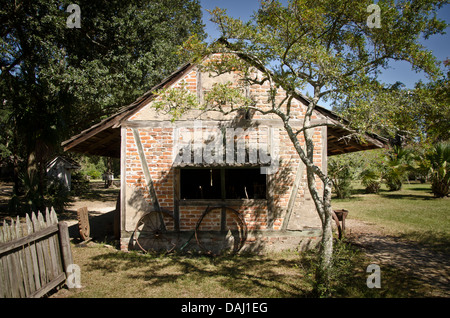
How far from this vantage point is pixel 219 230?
7027mm

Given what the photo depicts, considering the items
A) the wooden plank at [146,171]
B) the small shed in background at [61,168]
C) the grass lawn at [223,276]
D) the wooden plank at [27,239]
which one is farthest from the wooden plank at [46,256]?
the small shed in background at [61,168]

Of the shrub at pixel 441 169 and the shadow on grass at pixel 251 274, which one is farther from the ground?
the shrub at pixel 441 169

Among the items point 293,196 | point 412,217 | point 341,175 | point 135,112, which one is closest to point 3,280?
point 135,112

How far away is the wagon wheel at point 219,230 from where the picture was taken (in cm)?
699

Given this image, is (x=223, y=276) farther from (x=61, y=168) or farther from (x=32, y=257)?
(x=61, y=168)

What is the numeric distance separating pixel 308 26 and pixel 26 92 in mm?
11635

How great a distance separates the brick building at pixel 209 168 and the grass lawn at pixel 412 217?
388 centimetres

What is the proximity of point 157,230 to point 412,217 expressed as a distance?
10.4 m

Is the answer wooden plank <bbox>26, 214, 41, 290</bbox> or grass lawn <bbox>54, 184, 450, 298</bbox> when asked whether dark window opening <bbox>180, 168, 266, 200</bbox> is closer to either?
grass lawn <bbox>54, 184, 450, 298</bbox>

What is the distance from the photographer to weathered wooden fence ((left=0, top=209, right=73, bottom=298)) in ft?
12.6

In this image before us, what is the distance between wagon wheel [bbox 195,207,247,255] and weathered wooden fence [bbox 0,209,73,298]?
9.94 feet

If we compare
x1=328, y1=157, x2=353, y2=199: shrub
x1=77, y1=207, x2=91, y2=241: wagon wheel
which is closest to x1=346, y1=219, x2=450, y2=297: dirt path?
x1=77, y1=207, x2=91, y2=241: wagon wheel

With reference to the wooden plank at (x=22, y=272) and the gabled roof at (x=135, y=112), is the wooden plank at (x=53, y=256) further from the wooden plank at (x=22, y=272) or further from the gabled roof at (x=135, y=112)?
the gabled roof at (x=135, y=112)
